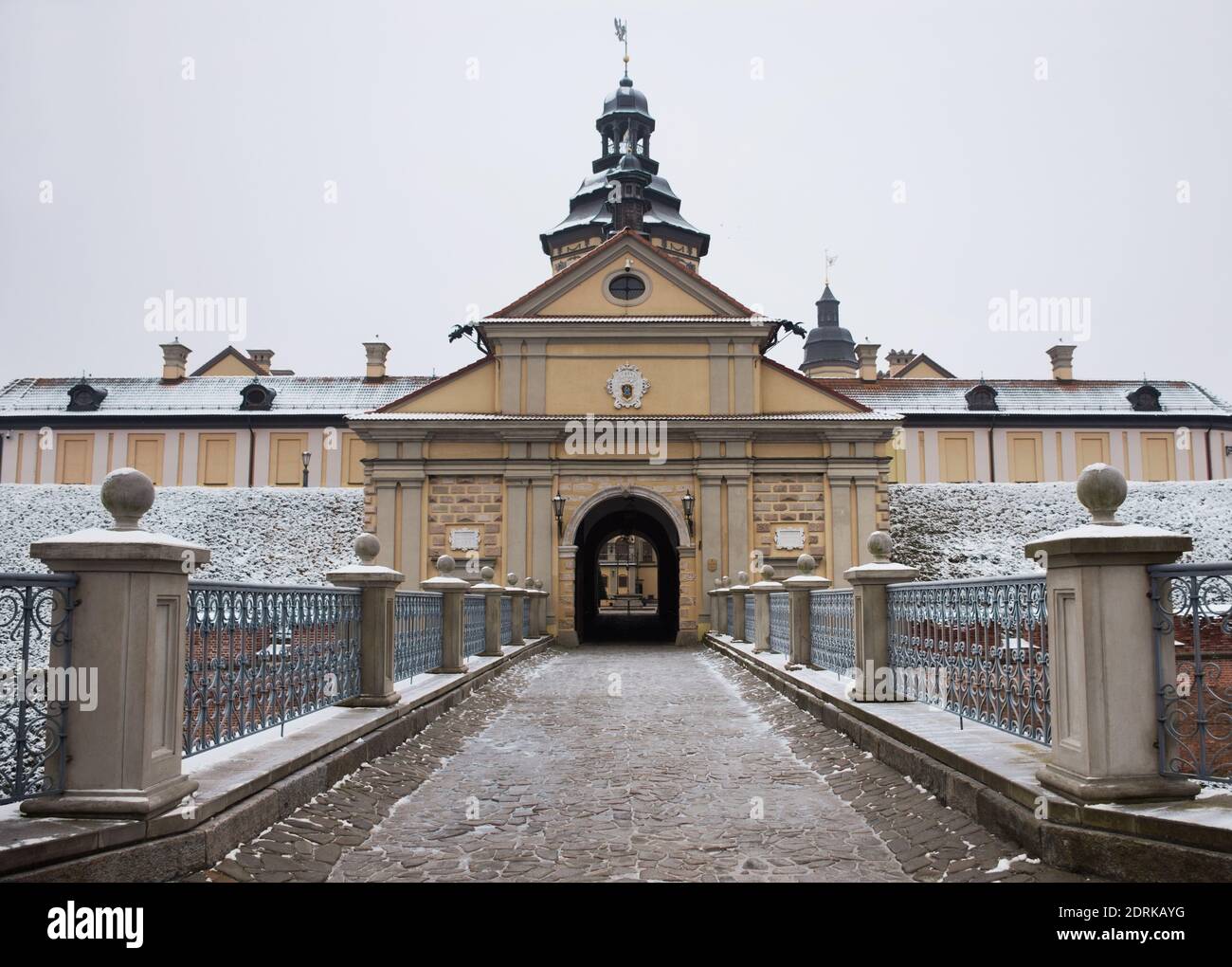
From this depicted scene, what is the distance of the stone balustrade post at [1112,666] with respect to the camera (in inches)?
164

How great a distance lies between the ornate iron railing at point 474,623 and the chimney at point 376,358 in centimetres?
3136

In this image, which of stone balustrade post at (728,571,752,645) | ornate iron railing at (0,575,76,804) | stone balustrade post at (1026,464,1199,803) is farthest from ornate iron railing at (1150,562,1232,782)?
stone balustrade post at (728,571,752,645)

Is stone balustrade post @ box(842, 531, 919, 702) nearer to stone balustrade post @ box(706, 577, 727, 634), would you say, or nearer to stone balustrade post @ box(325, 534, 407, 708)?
stone balustrade post @ box(325, 534, 407, 708)

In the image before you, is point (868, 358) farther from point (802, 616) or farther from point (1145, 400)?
point (802, 616)

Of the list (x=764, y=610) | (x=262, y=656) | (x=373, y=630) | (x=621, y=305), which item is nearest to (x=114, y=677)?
(x=262, y=656)

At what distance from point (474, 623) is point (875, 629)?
7.52 m

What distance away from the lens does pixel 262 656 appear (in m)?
6.18

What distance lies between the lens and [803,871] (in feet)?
15.0

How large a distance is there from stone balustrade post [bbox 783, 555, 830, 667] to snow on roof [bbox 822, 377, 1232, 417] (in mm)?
31748

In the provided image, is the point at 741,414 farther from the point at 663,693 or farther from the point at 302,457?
the point at 302,457

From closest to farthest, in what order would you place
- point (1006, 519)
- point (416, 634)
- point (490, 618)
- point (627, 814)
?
point (627, 814) → point (416, 634) → point (490, 618) → point (1006, 519)

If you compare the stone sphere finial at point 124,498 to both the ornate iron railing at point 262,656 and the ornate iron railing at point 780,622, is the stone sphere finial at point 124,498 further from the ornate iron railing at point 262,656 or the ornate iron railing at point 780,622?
the ornate iron railing at point 780,622

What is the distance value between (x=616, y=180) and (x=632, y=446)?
965 centimetres

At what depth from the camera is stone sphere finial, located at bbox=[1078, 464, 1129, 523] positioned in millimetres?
4434
